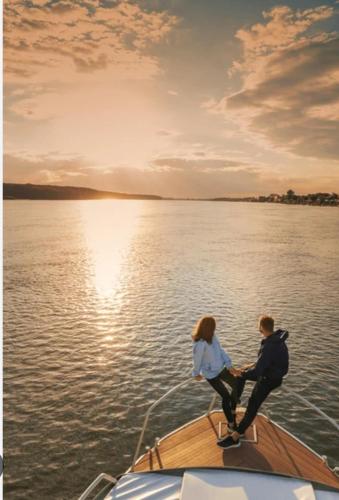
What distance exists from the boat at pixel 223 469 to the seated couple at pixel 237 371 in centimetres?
60

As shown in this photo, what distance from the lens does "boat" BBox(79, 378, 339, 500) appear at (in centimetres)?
700

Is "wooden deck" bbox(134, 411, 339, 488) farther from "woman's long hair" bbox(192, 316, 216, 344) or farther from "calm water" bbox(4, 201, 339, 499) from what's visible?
"calm water" bbox(4, 201, 339, 499)

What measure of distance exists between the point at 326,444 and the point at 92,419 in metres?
9.81

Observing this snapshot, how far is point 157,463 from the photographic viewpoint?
9.94 meters

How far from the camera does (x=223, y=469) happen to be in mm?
7441

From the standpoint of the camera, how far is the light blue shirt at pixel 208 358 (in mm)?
9750

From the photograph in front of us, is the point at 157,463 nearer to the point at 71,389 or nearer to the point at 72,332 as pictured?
the point at 71,389

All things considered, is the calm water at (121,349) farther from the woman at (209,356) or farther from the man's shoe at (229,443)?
the woman at (209,356)

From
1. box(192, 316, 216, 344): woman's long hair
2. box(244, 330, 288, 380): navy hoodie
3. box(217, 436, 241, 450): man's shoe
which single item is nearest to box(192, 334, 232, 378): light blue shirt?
box(192, 316, 216, 344): woman's long hair

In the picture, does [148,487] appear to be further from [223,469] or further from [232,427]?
[232,427]

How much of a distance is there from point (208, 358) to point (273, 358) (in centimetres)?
158

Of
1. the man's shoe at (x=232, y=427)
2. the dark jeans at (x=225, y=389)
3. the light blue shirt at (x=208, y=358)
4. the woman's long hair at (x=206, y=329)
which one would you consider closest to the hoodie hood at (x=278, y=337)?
the light blue shirt at (x=208, y=358)

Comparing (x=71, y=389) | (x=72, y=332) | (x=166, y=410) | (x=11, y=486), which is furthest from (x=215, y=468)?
(x=72, y=332)

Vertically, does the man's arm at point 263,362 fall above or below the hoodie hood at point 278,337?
below
